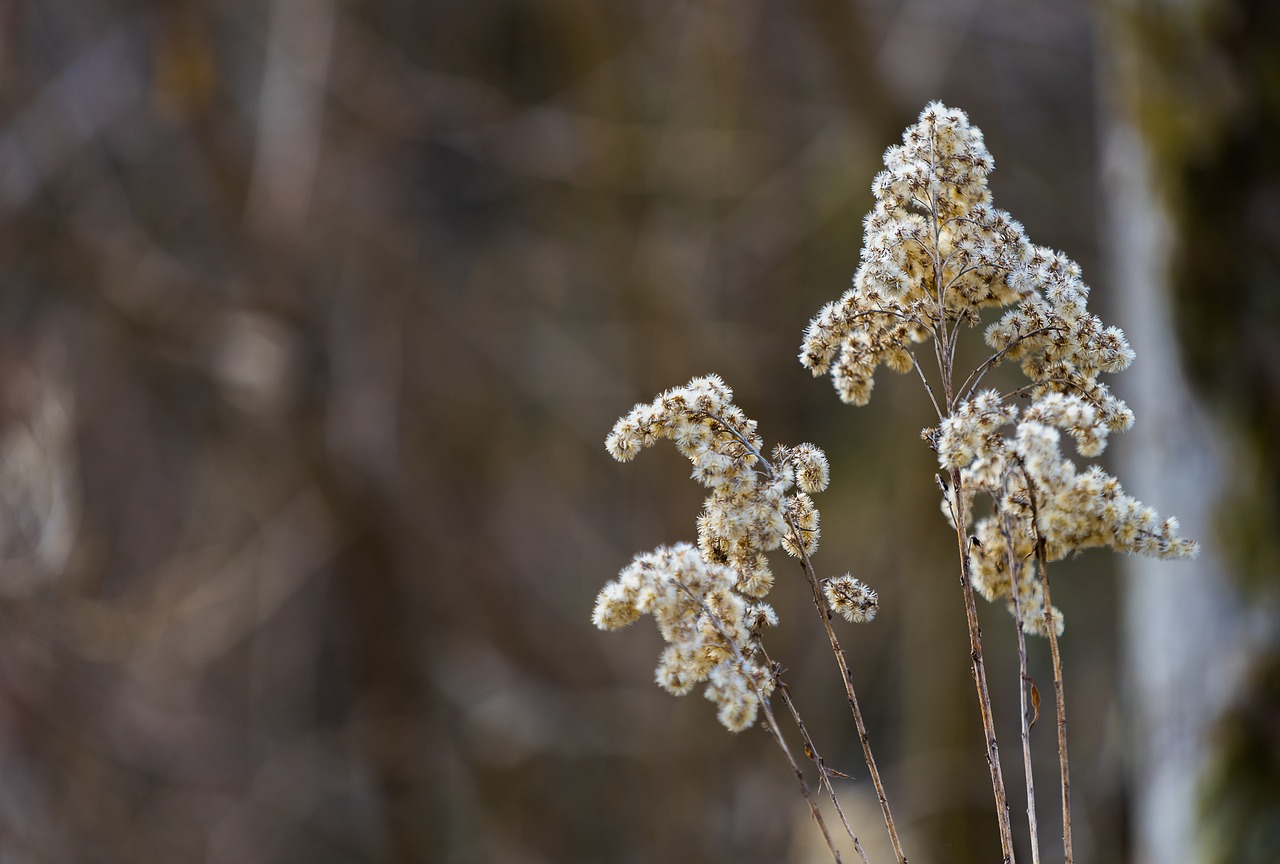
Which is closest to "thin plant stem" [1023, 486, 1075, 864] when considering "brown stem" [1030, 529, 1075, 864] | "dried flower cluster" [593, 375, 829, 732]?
"brown stem" [1030, 529, 1075, 864]

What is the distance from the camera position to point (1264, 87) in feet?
6.07

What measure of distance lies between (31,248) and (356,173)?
1.09 m

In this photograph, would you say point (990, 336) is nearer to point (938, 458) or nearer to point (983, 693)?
point (938, 458)

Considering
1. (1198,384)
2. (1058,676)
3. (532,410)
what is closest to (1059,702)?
(1058,676)

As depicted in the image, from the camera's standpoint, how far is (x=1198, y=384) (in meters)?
1.91

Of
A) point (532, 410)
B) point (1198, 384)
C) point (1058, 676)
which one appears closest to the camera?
point (1058, 676)

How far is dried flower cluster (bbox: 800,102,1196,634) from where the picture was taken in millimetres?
596

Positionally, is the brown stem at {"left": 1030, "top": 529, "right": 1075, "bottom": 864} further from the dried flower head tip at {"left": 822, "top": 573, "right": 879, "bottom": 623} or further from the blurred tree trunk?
the blurred tree trunk

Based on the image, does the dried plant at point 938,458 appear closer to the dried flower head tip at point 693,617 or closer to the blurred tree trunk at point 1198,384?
the dried flower head tip at point 693,617

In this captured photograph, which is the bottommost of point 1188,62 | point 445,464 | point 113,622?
point 113,622

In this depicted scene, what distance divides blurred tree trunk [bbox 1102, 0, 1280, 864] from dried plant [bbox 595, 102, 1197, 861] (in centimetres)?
123

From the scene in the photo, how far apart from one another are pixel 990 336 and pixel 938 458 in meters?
0.10

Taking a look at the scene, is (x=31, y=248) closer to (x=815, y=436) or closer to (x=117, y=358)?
(x=117, y=358)

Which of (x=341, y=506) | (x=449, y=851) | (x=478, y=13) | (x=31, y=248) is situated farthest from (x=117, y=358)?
(x=449, y=851)
